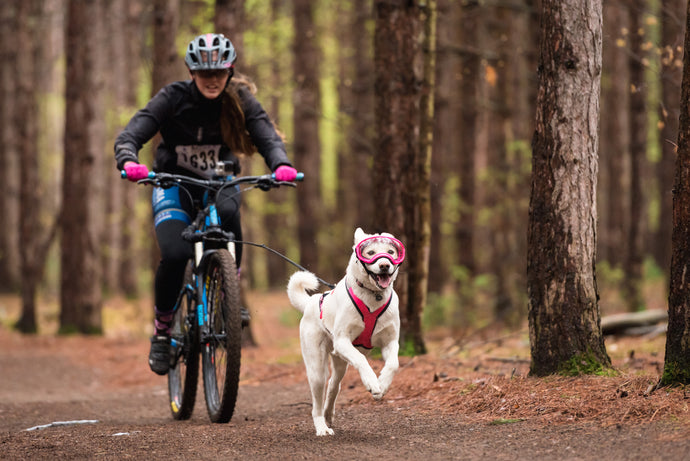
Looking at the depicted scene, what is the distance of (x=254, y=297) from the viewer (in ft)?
84.2

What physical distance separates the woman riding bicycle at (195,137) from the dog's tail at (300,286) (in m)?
1.03

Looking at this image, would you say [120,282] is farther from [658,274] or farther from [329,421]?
[329,421]

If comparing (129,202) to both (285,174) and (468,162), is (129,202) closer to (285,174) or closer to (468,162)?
(468,162)

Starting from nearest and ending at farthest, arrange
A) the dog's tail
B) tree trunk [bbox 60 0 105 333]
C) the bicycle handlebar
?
1. the dog's tail
2. the bicycle handlebar
3. tree trunk [bbox 60 0 105 333]

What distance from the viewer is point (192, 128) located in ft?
22.2

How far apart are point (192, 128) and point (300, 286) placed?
1.84m

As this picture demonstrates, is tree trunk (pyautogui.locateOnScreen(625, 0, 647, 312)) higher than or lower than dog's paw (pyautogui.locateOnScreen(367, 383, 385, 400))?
higher

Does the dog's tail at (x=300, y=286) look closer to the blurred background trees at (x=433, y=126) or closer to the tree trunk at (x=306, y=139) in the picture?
the blurred background trees at (x=433, y=126)

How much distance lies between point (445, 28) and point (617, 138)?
4.91 m

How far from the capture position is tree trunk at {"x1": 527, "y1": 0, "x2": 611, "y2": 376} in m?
6.11

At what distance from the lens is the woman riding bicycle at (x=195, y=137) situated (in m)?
6.48

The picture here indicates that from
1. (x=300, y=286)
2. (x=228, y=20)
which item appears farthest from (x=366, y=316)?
(x=228, y=20)

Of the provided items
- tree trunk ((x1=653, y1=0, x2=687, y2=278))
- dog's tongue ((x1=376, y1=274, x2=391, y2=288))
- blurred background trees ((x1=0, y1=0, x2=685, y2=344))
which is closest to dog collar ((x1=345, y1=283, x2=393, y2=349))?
dog's tongue ((x1=376, y1=274, x2=391, y2=288))

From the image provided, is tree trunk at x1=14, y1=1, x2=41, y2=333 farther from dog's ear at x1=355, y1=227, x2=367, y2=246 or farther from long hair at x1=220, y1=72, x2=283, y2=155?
dog's ear at x1=355, y1=227, x2=367, y2=246
